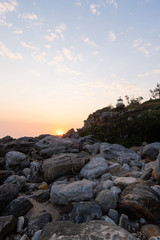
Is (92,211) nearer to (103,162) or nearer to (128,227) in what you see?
(128,227)

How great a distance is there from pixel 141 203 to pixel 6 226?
121 inches

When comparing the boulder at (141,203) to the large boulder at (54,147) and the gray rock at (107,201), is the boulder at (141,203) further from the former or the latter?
the large boulder at (54,147)

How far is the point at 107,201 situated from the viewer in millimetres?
3904

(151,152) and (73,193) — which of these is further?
(151,152)

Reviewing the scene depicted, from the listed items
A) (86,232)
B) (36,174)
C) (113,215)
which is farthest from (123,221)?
(36,174)

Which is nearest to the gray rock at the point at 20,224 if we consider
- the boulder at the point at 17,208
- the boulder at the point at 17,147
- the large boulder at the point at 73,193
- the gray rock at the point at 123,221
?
the boulder at the point at 17,208

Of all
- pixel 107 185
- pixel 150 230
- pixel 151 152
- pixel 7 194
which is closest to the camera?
pixel 150 230

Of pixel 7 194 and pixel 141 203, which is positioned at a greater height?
pixel 141 203

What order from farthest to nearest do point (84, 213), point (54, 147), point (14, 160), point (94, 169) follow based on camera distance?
point (54, 147) < point (14, 160) < point (94, 169) < point (84, 213)

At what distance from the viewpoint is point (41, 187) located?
6008 millimetres

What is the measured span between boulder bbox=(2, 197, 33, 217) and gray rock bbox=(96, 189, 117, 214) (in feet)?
6.57

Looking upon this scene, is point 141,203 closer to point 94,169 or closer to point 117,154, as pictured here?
point 94,169

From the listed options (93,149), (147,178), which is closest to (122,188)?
(147,178)

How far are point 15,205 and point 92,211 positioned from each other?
2163mm
